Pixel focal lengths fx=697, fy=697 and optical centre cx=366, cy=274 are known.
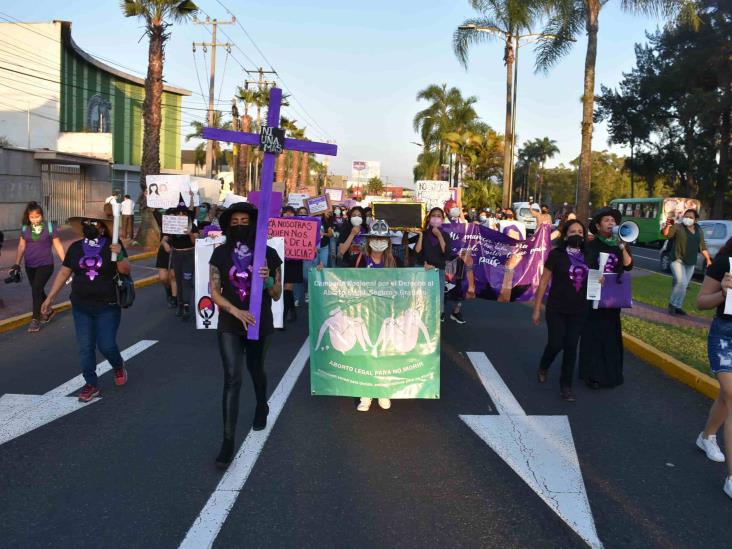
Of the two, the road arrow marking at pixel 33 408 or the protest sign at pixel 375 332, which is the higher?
the protest sign at pixel 375 332

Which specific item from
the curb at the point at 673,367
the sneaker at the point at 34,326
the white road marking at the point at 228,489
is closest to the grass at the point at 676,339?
the curb at the point at 673,367

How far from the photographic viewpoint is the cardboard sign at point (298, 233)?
11.1 metres

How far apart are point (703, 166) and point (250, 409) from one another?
4599cm

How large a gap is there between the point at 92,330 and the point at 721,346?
506cm

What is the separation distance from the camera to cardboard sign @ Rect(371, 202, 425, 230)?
15.8 metres

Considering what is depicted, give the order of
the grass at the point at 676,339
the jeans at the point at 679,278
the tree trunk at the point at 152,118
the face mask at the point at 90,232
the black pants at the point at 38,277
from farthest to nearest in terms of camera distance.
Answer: the tree trunk at the point at 152,118, the jeans at the point at 679,278, the black pants at the point at 38,277, the grass at the point at 676,339, the face mask at the point at 90,232

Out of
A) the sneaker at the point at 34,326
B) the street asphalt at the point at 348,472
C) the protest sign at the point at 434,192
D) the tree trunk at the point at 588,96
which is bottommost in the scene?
the street asphalt at the point at 348,472

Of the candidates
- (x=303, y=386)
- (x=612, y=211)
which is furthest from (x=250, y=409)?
(x=612, y=211)

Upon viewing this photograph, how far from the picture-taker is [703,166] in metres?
45.1

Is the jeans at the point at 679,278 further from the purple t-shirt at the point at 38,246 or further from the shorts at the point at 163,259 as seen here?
the purple t-shirt at the point at 38,246

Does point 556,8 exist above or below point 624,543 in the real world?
above

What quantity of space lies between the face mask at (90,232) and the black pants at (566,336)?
14.0ft

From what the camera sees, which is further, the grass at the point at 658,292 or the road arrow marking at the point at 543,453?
the grass at the point at 658,292

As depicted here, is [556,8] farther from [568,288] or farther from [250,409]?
[250,409]
